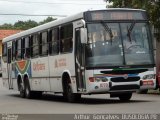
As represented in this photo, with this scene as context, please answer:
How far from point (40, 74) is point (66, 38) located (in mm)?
3588

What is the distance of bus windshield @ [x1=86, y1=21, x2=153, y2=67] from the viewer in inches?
699

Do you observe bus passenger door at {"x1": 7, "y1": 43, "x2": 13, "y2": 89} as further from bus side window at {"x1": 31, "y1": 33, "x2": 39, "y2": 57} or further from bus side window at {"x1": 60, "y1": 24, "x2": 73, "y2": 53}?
bus side window at {"x1": 60, "y1": 24, "x2": 73, "y2": 53}

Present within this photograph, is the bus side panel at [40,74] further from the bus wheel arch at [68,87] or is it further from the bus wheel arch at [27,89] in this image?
the bus wheel arch at [68,87]

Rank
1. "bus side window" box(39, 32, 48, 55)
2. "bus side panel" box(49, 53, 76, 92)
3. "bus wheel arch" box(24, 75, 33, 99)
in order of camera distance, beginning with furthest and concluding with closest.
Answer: "bus wheel arch" box(24, 75, 33, 99) → "bus side window" box(39, 32, 48, 55) → "bus side panel" box(49, 53, 76, 92)

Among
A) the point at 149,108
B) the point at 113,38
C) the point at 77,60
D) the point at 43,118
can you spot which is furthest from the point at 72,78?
the point at 43,118

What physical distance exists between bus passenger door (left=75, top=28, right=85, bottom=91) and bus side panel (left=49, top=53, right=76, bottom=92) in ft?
1.18

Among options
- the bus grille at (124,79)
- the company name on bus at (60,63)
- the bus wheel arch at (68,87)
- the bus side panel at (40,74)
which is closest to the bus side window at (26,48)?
the bus side panel at (40,74)

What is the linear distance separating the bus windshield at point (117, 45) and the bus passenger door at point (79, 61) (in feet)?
1.26

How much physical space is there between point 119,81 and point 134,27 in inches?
77.7

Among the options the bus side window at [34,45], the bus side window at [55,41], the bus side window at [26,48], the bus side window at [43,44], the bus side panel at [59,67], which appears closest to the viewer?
the bus side panel at [59,67]

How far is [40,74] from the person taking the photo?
22.7 m

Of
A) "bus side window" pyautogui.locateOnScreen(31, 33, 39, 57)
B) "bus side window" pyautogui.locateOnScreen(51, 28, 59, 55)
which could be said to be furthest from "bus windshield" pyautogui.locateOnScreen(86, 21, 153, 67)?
"bus side window" pyautogui.locateOnScreen(31, 33, 39, 57)

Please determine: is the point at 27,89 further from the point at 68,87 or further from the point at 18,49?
the point at 68,87

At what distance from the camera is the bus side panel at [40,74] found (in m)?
21.9
